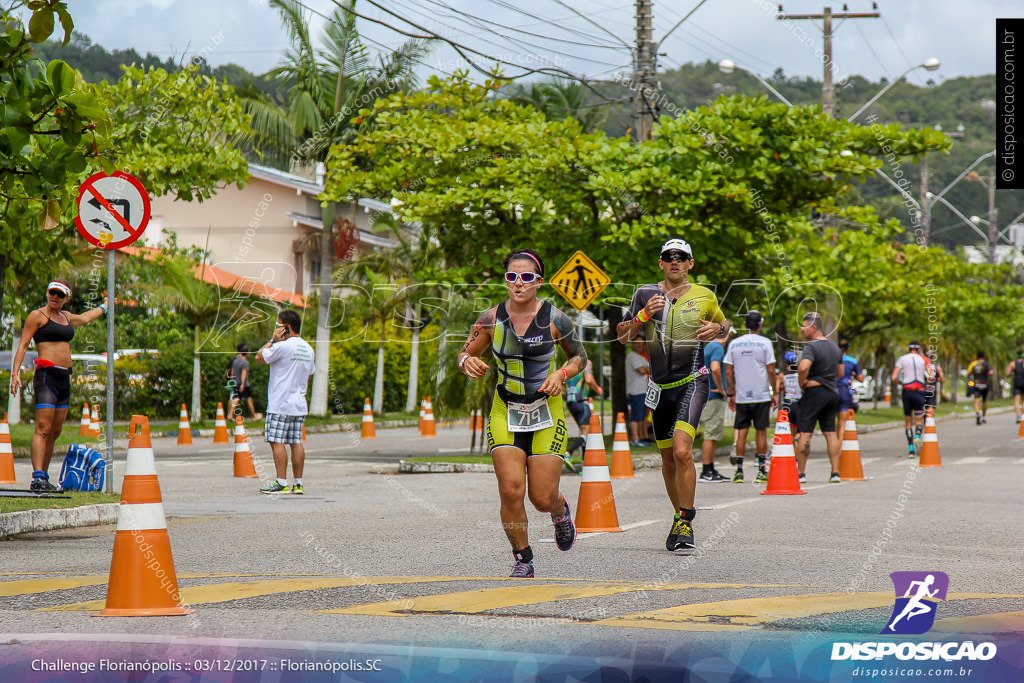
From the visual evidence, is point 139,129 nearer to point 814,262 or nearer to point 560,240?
point 560,240

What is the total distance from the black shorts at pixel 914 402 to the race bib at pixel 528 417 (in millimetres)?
15619

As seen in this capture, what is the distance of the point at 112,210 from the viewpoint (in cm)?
1120

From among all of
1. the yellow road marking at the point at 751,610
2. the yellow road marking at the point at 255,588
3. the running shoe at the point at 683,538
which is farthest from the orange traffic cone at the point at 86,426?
the yellow road marking at the point at 751,610

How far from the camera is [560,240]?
20.6 metres

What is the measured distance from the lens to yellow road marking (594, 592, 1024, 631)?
17.7 ft

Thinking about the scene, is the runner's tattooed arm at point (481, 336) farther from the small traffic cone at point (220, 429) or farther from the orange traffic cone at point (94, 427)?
the orange traffic cone at point (94, 427)

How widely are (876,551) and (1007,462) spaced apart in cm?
1199

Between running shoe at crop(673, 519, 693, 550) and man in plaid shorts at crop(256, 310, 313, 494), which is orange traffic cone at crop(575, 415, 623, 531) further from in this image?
man in plaid shorts at crop(256, 310, 313, 494)

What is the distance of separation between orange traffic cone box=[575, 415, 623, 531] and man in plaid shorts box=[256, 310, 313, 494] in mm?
4729

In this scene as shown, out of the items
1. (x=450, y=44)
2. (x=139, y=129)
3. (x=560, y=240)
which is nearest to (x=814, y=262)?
(x=560, y=240)

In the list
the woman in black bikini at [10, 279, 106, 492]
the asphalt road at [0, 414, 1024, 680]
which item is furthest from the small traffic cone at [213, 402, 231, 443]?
the woman in black bikini at [10, 279, 106, 492]

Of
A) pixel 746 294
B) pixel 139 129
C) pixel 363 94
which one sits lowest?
pixel 746 294

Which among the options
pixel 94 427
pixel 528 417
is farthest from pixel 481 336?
pixel 94 427

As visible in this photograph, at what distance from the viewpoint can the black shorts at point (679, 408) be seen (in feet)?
27.4
